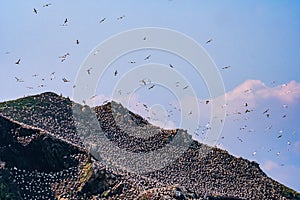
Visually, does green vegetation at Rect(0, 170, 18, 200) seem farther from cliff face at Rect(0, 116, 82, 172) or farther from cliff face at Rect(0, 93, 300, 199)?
cliff face at Rect(0, 116, 82, 172)

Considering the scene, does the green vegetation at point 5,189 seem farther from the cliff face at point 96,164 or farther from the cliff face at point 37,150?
the cliff face at point 37,150

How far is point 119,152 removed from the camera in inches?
2218

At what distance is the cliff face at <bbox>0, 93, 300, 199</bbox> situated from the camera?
45.9 m

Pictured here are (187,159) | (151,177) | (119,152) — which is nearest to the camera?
(151,177)

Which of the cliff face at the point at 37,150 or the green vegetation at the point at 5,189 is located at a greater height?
the cliff face at the point at 37,150

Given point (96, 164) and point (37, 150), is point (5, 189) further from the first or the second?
point (96, 164)

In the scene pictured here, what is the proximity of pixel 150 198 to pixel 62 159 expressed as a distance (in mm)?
12157

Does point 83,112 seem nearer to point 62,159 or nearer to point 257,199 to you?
point 62,159

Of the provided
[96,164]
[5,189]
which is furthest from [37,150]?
[5,189]

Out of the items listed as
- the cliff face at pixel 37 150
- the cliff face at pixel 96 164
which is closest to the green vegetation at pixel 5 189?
the cliff face at pixel 96 164

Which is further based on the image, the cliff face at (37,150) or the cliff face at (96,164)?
the cliff face at (37,150)

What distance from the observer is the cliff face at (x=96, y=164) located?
151 ft

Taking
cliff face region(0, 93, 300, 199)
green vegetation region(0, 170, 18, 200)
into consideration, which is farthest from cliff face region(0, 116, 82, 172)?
green vegetation region(0, 170, 18, 200)

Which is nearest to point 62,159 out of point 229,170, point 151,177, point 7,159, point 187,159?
point 7,159
